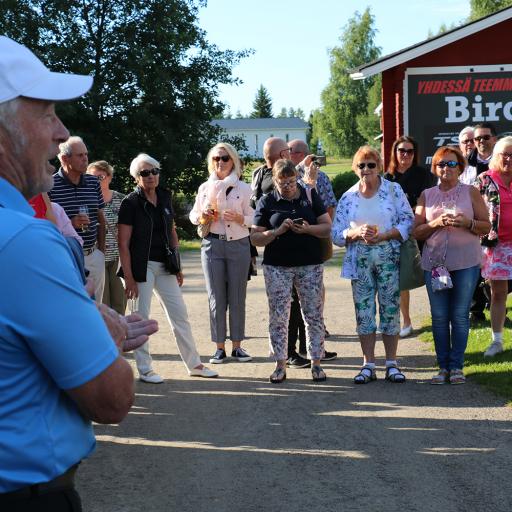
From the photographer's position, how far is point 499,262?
8.94 metres

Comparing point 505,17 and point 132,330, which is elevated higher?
point 505,17

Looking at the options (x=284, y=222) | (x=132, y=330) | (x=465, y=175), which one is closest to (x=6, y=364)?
(x=132, y=330)

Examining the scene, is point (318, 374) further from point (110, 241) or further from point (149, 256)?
point (110, 241)

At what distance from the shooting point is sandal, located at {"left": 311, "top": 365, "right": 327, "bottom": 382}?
8.26 m

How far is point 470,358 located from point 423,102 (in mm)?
7465

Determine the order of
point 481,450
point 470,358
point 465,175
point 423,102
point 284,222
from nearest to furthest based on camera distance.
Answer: point 481,450 < point 284,222 < point 470,358 < point 465,175 < point 423,102

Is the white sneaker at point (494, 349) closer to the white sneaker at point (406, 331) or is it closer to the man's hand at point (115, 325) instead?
the white sneaker at point (406, 331)

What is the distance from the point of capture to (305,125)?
13862 centimetres

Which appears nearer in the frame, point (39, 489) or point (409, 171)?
point (39, 489)

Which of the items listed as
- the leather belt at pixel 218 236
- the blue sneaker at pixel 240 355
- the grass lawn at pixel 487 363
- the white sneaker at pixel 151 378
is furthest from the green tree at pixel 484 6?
the white sneaker at pixel 151 378

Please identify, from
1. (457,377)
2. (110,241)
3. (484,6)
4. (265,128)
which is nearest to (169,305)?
(110,241)

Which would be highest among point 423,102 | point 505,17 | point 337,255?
point 505,17

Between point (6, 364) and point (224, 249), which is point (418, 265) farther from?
point (6, 364)

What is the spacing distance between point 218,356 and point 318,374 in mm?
1411
